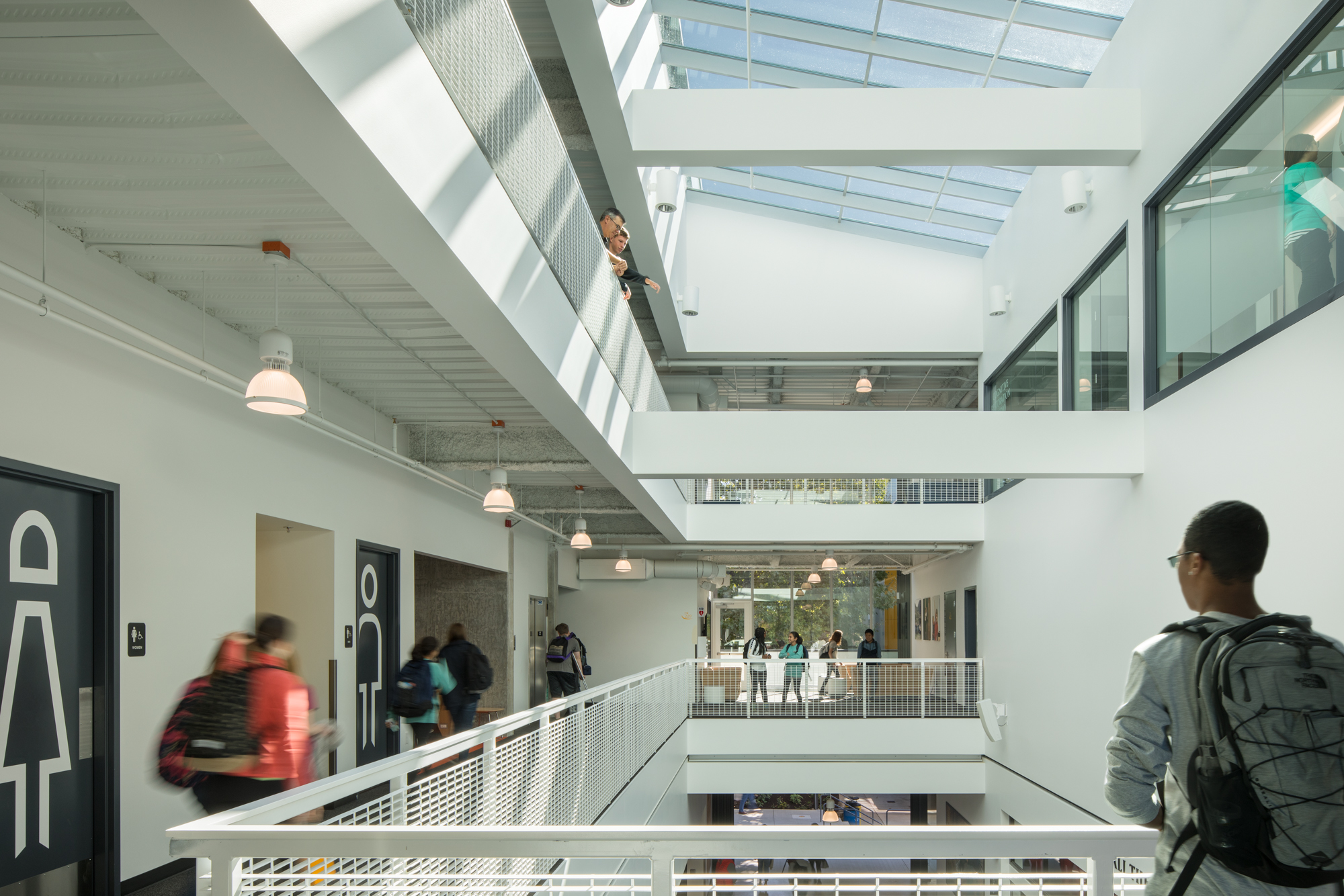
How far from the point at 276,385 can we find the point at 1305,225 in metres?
5.96

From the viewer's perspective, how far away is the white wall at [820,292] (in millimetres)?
16594

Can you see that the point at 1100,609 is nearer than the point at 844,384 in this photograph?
Yes

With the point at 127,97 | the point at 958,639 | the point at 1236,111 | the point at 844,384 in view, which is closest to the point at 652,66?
the point at 1236,111

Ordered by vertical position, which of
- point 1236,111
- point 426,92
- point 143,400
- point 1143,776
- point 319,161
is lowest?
point 1143,776

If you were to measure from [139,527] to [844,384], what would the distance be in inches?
588

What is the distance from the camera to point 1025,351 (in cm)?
1363

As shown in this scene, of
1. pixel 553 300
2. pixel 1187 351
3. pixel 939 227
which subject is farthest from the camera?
pixel 939 227

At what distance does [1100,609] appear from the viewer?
9.98m

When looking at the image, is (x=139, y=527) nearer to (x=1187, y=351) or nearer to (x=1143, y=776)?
(x=1143, y=776)

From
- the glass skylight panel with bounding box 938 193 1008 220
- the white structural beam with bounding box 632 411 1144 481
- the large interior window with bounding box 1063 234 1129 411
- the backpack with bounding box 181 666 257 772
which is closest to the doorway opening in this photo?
the white structural beam with bounding box 632 411 1144 481

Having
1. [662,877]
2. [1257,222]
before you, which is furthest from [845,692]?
[662,877]

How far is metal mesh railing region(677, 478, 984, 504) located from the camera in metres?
17.0

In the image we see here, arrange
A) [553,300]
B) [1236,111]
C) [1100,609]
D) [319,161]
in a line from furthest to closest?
[1100,609] < [1236,111] < [553,300] < [319,161]

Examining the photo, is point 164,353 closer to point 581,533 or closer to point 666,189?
point 666,189
